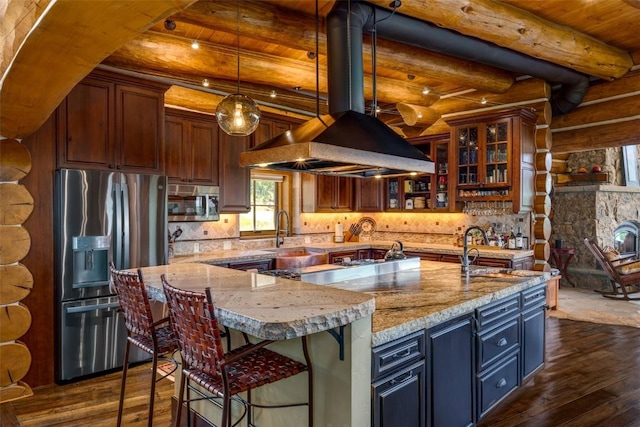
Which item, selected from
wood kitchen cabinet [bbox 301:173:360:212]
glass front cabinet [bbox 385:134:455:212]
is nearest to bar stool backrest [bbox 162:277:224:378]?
wood kitchen cabinet [bbox 301:173:360:212]

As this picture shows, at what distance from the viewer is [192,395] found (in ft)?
8.95

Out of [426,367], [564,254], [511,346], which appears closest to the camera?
[426,367]

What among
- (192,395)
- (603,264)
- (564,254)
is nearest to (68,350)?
(192,395)

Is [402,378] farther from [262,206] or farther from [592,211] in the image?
[592,211]

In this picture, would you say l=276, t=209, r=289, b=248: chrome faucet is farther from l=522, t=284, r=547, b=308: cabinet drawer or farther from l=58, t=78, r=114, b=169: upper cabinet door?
l=522, t=284, r=547, b=308: cabinet drawer

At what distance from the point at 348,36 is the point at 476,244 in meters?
3.97

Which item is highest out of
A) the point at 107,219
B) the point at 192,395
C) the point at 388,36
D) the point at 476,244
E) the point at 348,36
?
the point at 388,36

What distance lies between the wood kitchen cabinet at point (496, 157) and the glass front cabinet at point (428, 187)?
0.78 ft

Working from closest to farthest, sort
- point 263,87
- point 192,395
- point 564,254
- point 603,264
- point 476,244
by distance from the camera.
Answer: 1. point 192,395
2. point 263,87
3. point 476,244
4. point 603,264
5. point 564,254

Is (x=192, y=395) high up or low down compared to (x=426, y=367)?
down

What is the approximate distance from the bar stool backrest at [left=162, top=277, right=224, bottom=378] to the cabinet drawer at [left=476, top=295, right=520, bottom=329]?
1715 mm

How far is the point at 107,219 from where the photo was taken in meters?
3.70

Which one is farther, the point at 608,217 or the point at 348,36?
the point at 608,217

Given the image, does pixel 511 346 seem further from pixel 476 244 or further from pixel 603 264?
pixel 603 264
